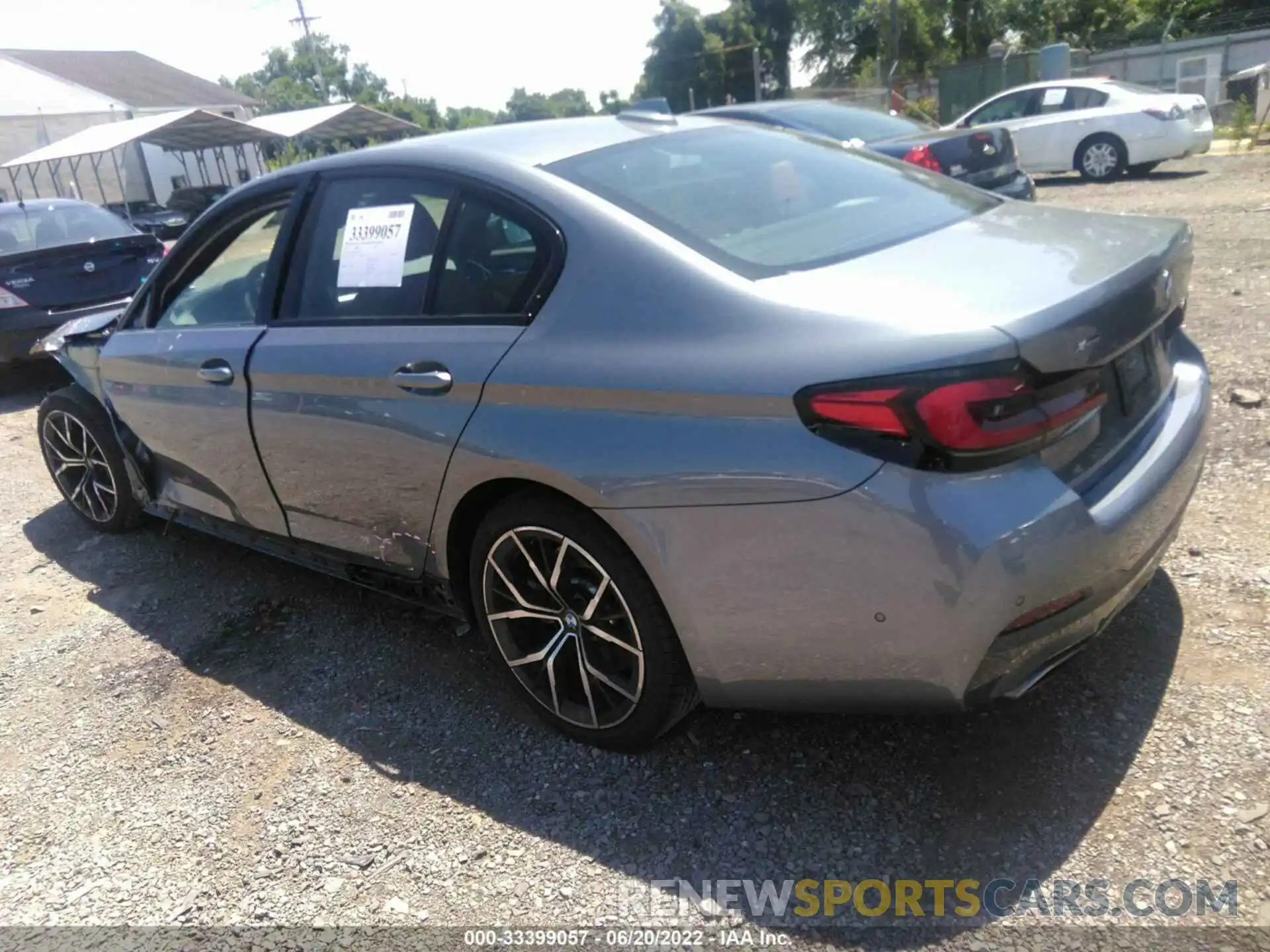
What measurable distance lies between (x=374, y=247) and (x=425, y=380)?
61cm

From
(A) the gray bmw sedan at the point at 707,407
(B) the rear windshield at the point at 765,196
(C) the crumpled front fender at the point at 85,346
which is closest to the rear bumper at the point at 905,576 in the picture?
(A) the gray bmw sedan at the point at 707,407

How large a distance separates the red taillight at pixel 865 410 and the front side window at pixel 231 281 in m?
2.22

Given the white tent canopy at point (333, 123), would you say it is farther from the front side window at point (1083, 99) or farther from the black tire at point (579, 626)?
the black tire at point (579, 626)

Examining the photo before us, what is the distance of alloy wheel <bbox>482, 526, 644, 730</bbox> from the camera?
260cm

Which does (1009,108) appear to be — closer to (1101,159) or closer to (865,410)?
(1101,159)

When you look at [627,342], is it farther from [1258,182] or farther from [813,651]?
[1258,182]

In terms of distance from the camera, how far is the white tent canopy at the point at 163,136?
23.8 metres

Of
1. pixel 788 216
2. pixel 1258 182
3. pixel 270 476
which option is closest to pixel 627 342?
pixel 788 216

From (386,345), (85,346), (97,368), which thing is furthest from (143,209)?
(386,345)

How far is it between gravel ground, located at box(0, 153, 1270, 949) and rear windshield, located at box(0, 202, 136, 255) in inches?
226

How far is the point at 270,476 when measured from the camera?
347cm

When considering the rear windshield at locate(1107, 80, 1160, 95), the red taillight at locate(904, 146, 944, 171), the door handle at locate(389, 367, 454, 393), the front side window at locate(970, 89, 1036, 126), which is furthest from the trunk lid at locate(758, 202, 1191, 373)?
the front side window at locate(970, 89, 1036, 126)

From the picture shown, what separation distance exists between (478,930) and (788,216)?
2.01 m

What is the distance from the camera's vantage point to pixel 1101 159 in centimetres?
1312
